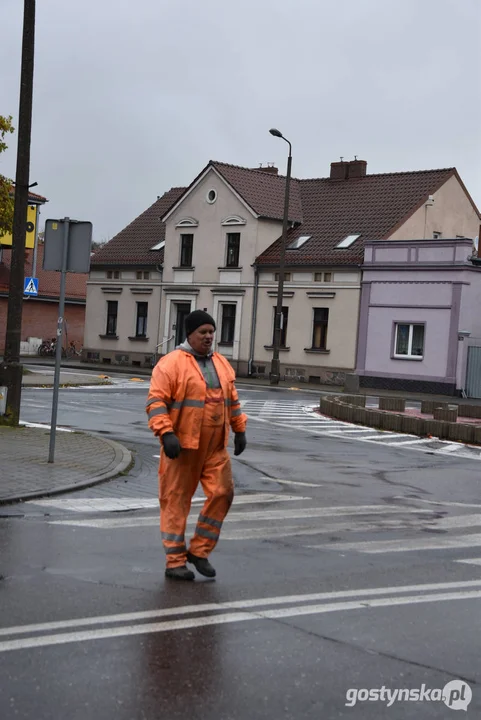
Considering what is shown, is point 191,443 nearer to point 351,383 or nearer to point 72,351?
point 351,383

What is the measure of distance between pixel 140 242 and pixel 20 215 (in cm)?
3781

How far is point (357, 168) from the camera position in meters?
48.3

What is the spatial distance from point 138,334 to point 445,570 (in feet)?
145

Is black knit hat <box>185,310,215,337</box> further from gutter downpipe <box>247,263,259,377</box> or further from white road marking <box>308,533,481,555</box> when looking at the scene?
gutter downpipe <box>247,263,259,377</box>

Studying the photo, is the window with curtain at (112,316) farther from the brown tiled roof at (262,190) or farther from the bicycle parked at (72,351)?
the brown tiled roof at (262,190)

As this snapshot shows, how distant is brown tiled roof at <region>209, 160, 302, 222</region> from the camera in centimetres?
4647

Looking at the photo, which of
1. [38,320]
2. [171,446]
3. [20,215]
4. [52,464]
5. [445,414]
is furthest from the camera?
[38,320]

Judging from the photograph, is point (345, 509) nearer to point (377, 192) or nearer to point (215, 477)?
point (215, 477)

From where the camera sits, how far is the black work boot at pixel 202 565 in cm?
698

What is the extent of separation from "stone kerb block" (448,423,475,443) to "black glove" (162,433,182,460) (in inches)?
560

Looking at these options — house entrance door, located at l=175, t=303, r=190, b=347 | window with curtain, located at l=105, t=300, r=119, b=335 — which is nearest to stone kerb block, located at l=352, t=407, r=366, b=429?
house entrance door, located at l=175, t=303, r=190, b=347

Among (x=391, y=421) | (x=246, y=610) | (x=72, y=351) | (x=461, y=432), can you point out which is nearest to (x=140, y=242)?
(x=72, y=351)

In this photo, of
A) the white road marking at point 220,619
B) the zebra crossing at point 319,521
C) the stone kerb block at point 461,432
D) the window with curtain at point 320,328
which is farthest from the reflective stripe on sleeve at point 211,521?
the window with curtain at point 320,328

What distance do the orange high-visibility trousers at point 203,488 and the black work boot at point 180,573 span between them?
4cm
